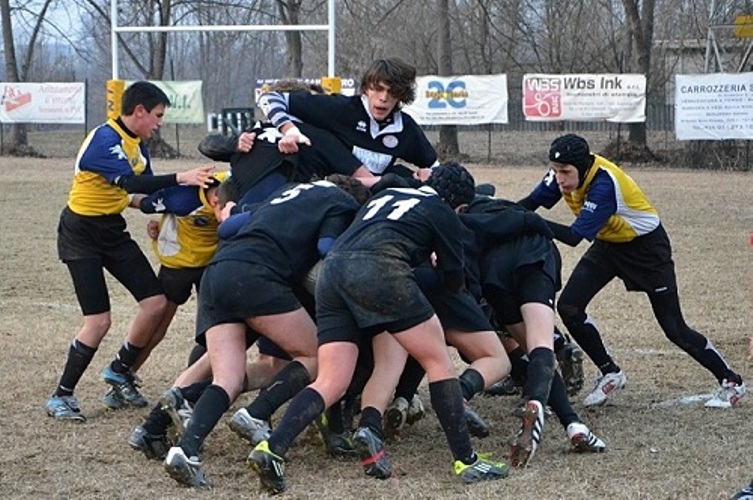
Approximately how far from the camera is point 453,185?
5977 mm

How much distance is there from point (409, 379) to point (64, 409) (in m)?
2.05

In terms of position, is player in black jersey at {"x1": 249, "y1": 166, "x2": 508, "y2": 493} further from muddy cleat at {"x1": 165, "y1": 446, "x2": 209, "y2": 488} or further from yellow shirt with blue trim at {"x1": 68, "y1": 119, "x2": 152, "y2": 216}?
yellow shirt with blue trim at {"x1": 68, "y1": 119, "x2": 152, "y2": 216}

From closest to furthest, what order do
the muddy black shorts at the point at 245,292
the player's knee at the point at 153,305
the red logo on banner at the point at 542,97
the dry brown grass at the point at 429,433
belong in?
the dry brown grass at the point at 429,433 < the muddy black shorts at the point at 245,292 < the player's knee at the point at 153,305 < the red logo on banner at the point at 542,97

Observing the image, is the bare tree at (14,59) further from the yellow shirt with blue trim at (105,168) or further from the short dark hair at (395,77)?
the short dark hair at (395,77)

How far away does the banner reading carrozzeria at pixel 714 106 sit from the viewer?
2508cm

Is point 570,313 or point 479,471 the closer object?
point 479,471

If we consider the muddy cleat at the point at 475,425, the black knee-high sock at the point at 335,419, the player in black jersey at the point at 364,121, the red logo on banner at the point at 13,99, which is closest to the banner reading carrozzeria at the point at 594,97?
the red logo on banner at the point at 13,99

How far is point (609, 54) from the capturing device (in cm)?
3925

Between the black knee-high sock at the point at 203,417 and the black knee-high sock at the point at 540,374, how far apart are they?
5.04ft

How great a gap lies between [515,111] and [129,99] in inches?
1018

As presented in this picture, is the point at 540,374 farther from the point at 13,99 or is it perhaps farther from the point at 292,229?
the point at 13,99

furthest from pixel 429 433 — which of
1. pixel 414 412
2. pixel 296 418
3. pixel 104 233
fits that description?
pixel 104 233

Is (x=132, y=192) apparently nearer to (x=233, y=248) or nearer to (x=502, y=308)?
(x=233, y=248)

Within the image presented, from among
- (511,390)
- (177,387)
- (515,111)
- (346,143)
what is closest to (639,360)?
(511,390)
